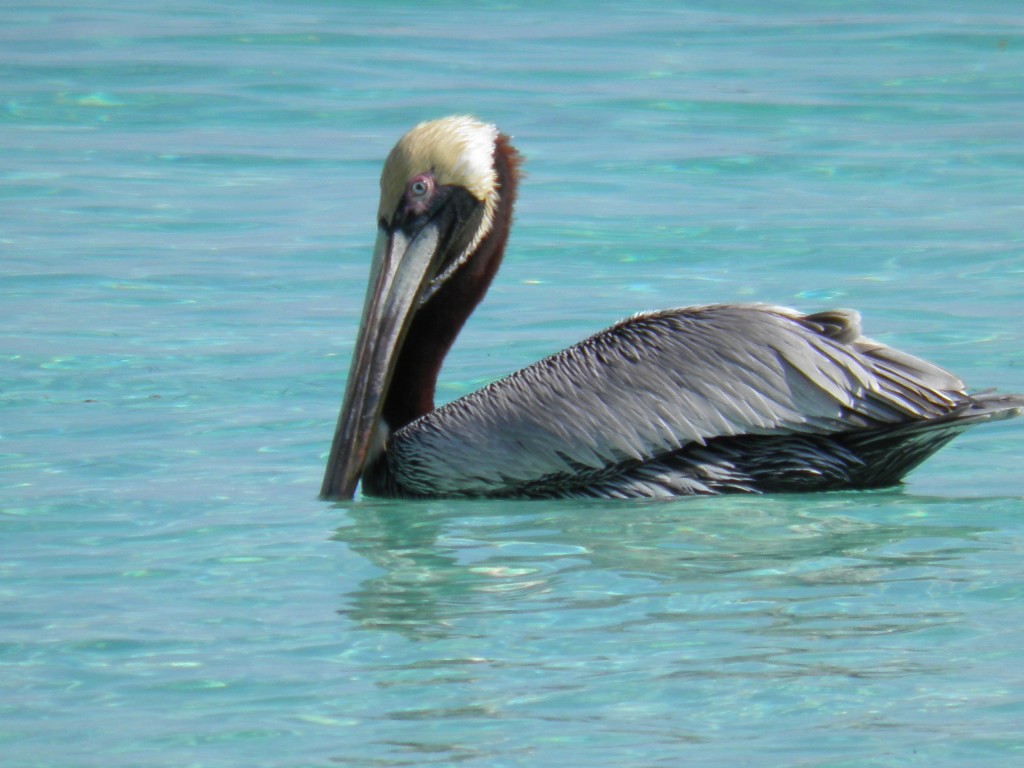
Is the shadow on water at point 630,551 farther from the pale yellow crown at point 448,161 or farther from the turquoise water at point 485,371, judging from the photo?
the pale yellow crown at point 448,161

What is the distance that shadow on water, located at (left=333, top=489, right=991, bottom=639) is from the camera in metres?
4.59

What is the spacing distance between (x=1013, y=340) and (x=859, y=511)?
85.9 inches

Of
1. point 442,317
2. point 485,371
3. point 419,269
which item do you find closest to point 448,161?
point 419,269

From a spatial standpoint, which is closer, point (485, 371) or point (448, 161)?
point (448, 161)

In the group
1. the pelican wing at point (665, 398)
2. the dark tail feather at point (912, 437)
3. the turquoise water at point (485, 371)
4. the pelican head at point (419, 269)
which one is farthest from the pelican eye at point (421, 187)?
the dark tail feather at point (912, 437)

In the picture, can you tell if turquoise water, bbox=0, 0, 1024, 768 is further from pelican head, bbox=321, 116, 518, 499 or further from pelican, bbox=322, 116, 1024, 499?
pelican head, bbox=321, 116, 518, 499

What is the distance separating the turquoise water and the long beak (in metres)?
0.13

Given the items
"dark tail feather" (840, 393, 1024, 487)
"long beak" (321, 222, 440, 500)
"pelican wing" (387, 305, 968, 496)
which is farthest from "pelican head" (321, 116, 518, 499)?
"dark tail feather" (840, 393, 1024, 487)

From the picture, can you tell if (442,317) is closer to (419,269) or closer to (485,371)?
(419,269)

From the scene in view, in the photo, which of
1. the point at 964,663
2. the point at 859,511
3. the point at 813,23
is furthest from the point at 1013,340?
the point at 813,23

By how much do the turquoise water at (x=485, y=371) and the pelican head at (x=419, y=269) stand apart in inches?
9.7

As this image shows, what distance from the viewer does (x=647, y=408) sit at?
18.2 feet

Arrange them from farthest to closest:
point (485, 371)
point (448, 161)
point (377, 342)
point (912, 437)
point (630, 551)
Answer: point (485, 371) < point (448, 161) < point (377, 342) < point (912, 437) < point (630, 551)

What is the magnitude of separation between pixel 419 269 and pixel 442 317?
0.19 meters
